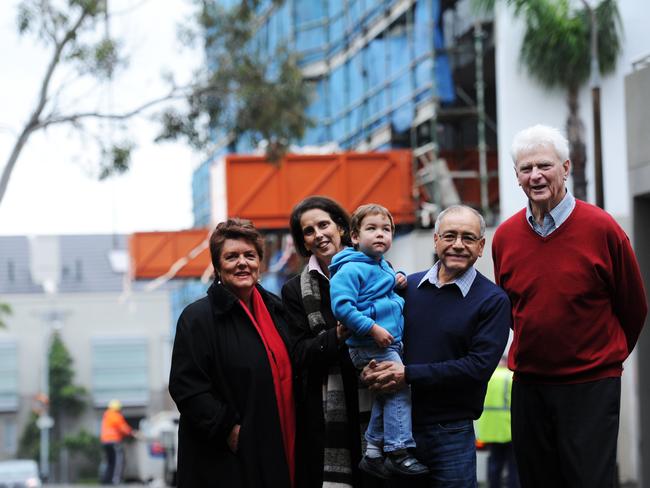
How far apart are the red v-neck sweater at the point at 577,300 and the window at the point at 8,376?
71.5m

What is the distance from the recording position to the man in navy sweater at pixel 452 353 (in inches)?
255

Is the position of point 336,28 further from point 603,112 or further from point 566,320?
point 566,320

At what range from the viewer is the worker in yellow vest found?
1434cm

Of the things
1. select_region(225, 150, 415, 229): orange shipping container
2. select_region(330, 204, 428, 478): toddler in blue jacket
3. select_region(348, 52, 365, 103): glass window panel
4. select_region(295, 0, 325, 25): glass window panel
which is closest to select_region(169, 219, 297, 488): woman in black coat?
select_region(330, 204, 428, 478): toddler in blue jacket

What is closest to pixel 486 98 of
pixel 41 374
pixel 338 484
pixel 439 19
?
pixel 439 19

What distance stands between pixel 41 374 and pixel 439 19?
50.7 metres

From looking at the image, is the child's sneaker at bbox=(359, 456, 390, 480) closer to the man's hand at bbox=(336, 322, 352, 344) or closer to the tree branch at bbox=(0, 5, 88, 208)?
the man's hand at bbox=(336, 322, 352, 344)

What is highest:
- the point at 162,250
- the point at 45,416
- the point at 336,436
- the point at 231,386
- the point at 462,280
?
the point at 162,250

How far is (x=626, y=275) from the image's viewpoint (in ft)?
21.4

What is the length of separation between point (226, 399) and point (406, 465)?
107cm

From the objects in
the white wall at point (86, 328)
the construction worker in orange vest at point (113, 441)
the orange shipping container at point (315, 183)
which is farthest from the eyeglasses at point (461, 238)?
the white wall at point (86, 328)

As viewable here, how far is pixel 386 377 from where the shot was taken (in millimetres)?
6484

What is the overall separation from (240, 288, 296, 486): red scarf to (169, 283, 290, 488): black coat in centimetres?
4

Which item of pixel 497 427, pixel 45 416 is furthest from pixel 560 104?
pixel 45 416
